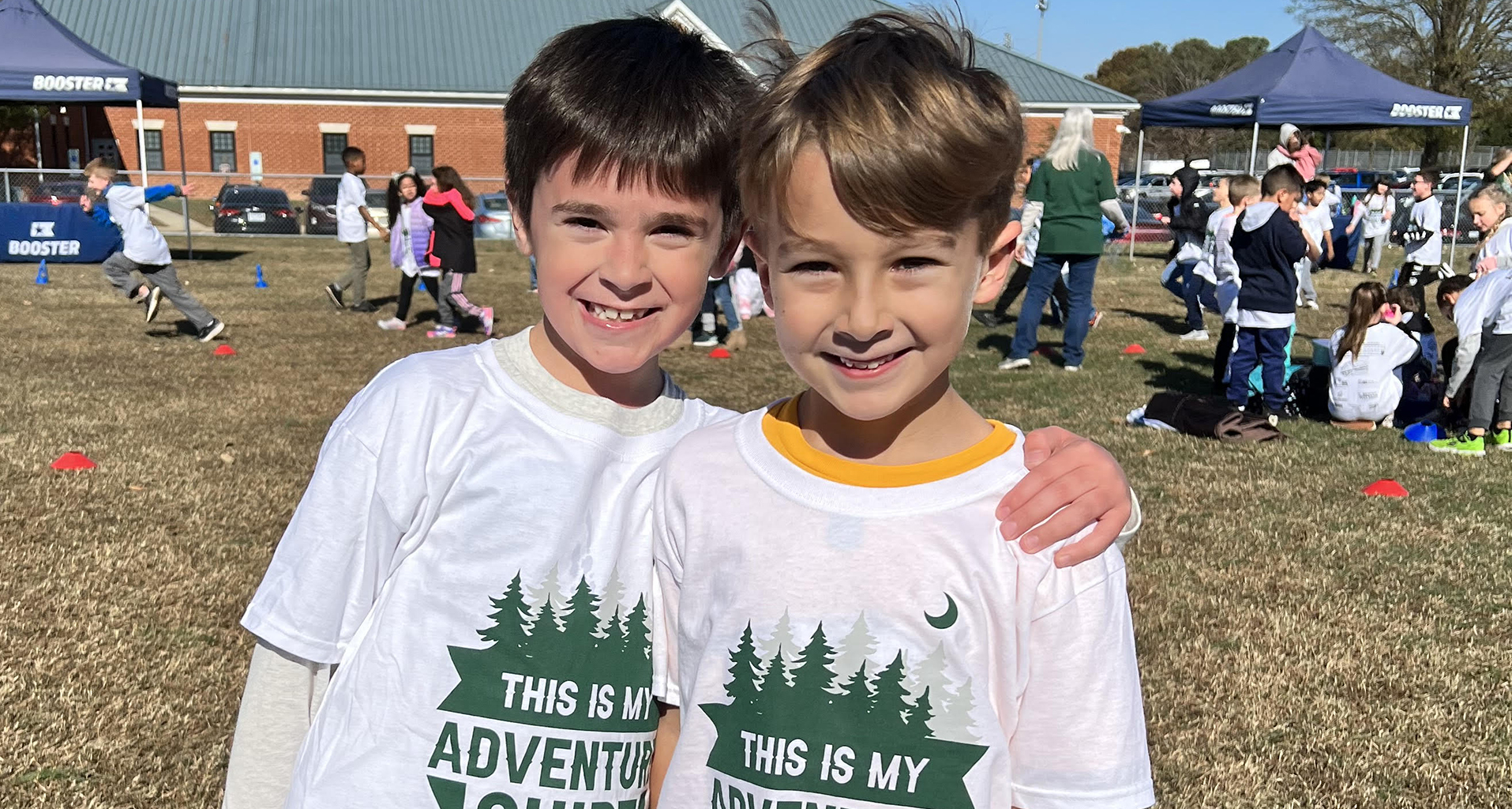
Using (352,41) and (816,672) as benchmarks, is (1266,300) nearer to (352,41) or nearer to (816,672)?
(816,672)

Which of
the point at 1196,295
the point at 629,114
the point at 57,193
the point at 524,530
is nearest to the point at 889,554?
the point at 524,530

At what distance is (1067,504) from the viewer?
58.3 inches

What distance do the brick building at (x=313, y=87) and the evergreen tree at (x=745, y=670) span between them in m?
39.3

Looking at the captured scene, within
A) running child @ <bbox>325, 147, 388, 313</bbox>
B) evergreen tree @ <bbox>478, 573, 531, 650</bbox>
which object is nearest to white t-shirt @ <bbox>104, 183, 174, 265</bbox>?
running child @ <bbox>325, 147, 388, 313</bbox>

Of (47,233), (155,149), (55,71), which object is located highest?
(55,71)

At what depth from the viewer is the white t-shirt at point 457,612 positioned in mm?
1670

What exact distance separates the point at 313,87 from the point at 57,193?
19412 millimetres

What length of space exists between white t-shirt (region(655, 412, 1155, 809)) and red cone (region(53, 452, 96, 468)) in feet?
21.3

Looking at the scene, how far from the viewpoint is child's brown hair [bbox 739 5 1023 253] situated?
1.51 meters

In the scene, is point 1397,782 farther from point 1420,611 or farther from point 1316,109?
point 1316,109

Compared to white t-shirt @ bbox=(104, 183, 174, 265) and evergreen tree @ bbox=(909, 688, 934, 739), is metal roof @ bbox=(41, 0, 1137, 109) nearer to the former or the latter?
white t-shirt @ bbox=(104, 183, 174, 265)

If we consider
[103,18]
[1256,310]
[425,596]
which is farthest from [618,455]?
[103,18]

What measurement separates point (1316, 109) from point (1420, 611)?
16689mm

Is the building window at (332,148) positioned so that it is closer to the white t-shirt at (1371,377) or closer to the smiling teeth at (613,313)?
the white t-shirt at (1371,377)
